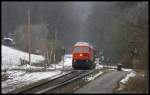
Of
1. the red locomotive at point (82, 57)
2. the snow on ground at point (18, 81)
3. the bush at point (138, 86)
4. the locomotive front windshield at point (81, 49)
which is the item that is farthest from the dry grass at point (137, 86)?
the locomotive front windshield at point (81, 49)

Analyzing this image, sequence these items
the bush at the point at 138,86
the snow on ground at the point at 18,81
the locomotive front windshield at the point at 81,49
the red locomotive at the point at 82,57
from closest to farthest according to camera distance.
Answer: the bush at the point at 138,86
the snow on ground at the point at 18,81
the red locomotive at the point at 82,57
the locomotive front windshield at the point at 81,49

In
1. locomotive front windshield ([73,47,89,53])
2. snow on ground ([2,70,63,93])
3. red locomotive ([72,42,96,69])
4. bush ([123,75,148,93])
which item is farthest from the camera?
locomotive front windshield ([73,47,89,53])

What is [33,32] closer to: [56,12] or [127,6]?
[56,12]

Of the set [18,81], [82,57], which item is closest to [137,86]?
[18,81]

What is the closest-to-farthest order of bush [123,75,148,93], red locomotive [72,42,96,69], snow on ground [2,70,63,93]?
bush [123,75,148,93] < snow on ground [2,70,63,93] < red locomotive [72,42,96,69]

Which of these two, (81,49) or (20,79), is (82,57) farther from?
(20,79)

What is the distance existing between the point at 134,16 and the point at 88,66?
108ft

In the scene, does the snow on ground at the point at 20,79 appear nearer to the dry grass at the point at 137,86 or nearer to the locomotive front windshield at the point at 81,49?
the dry grass at the point at 137,86

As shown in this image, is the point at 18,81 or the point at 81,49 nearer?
the point at 18,81

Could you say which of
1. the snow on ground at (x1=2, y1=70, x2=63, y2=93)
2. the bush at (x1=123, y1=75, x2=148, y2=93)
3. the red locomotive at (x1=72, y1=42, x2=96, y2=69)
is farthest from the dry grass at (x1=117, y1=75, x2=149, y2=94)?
the red locomotive at (x1=72, y1=42, x2=96, y2=69)

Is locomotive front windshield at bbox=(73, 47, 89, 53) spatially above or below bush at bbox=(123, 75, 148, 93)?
above

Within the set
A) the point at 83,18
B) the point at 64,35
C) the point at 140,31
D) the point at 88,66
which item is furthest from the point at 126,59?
the point at 83,18

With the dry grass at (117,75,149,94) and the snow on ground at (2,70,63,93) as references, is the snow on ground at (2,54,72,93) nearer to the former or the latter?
the snow on ground at (2,70,63,93)

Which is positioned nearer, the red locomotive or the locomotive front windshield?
the red locomotive
